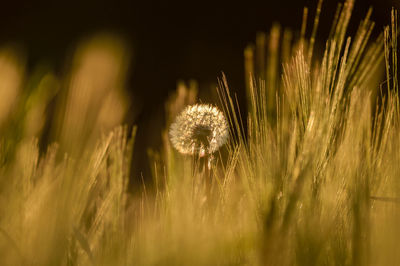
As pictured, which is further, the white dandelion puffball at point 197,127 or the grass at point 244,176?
the white dandelion puffball at point 197,127

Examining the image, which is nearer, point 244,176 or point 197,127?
point 244,176

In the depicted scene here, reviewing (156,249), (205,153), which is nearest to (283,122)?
(156,249)

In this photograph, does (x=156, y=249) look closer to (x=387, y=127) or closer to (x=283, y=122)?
(x=283, y=122)

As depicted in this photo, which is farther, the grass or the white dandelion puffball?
the white dandelion puffball
